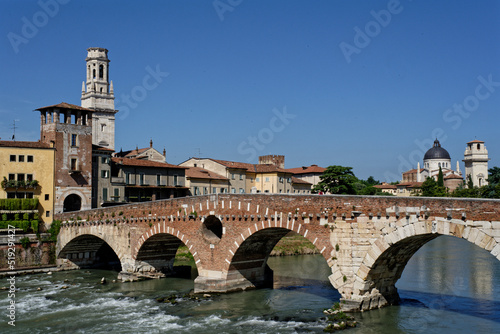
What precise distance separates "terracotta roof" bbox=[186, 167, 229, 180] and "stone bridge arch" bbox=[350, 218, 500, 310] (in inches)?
1521

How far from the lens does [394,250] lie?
26.3m

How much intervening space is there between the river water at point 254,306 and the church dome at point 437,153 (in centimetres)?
12284

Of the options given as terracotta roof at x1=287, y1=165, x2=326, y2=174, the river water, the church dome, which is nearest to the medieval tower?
the church dome

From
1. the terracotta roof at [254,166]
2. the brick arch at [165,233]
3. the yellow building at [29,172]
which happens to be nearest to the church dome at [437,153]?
the terracotta roof at [254,166]

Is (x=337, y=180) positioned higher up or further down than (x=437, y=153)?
further down

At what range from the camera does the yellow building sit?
45812mm

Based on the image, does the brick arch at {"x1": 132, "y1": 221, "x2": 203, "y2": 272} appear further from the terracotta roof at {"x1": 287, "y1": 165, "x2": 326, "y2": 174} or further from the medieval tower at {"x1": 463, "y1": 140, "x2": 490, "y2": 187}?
the medieval tower at {"x1": 463, "y1": 140, "x2": 490, "y2": 187}

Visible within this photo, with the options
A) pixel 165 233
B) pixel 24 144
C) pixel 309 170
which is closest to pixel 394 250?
pixel 165 233

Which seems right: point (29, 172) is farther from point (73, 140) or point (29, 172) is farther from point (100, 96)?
point (100, 96)

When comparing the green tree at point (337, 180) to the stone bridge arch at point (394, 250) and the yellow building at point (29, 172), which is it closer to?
the yellow building at point (29, 172)

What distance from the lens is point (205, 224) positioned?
3462 centimetres

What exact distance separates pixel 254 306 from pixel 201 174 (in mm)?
37131

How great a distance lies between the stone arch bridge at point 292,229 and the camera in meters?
23.8

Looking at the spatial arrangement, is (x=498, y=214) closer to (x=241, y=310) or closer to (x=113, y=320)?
(x=241, y=310)
